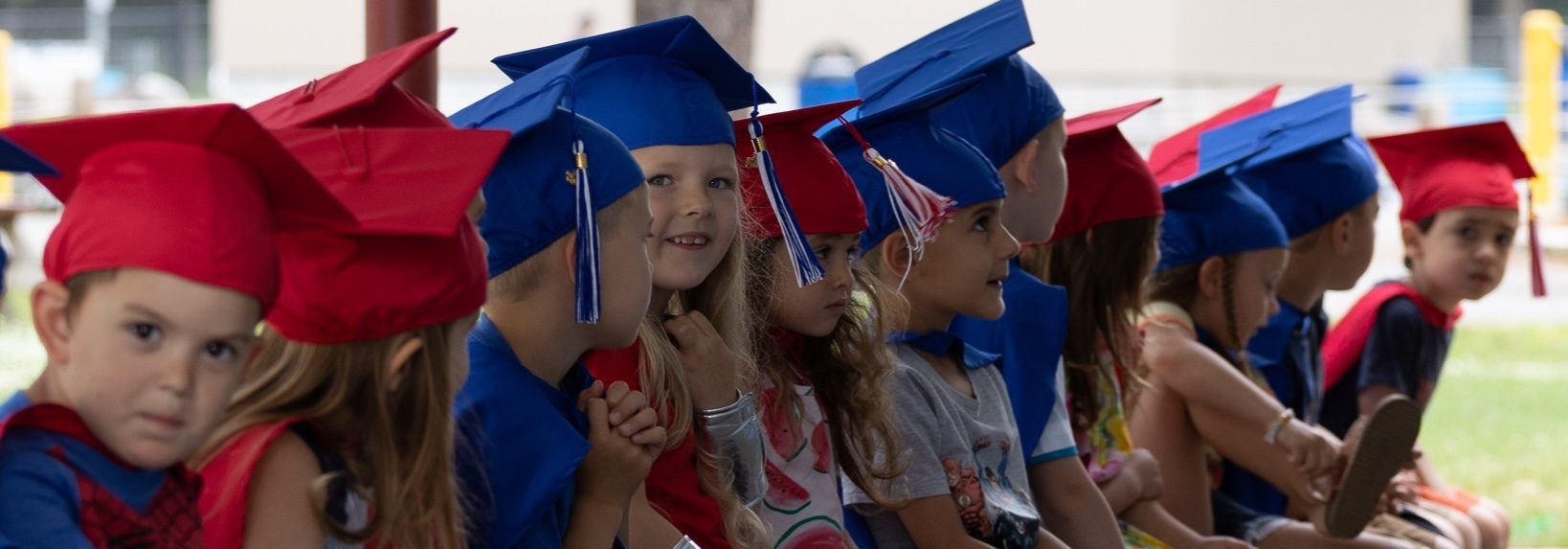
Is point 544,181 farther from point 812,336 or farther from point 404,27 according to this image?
point 404,27

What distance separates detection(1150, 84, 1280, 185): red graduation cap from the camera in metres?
4.70

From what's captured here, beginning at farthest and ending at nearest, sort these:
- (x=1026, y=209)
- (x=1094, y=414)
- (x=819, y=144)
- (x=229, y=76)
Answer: (x=229, y=76) < (x=1094, y=414) < (x=1026, y=209) < (x=819, y=144)

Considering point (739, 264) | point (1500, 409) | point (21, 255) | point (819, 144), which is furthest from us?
point (21, 255)

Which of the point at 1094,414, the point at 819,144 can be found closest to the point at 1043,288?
the point at 1094,414

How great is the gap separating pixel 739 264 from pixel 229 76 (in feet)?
70.8

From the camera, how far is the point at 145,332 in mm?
1687

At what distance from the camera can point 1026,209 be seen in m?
3.71

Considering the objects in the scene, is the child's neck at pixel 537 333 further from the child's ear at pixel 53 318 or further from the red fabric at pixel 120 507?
the child's ear at pixel 53 318

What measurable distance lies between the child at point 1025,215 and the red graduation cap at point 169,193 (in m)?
1.97

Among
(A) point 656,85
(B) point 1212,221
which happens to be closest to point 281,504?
(A) point 656,85

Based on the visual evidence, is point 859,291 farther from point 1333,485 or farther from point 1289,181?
point 1289,181

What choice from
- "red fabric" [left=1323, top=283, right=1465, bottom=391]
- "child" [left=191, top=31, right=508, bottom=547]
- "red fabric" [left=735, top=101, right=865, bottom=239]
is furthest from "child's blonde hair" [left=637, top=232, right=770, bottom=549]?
"red fabric" [left=1323, top=283, right=1465, bottom=391]

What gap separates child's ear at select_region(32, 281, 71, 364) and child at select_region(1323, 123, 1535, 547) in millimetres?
4128

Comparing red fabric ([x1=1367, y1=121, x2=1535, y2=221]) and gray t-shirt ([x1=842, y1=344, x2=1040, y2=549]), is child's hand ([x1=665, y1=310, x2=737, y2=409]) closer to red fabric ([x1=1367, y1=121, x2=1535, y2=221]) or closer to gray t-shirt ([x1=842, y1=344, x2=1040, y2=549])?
gray t-shirt ([x1=842, y1=344, x2=1040, y2=549])
